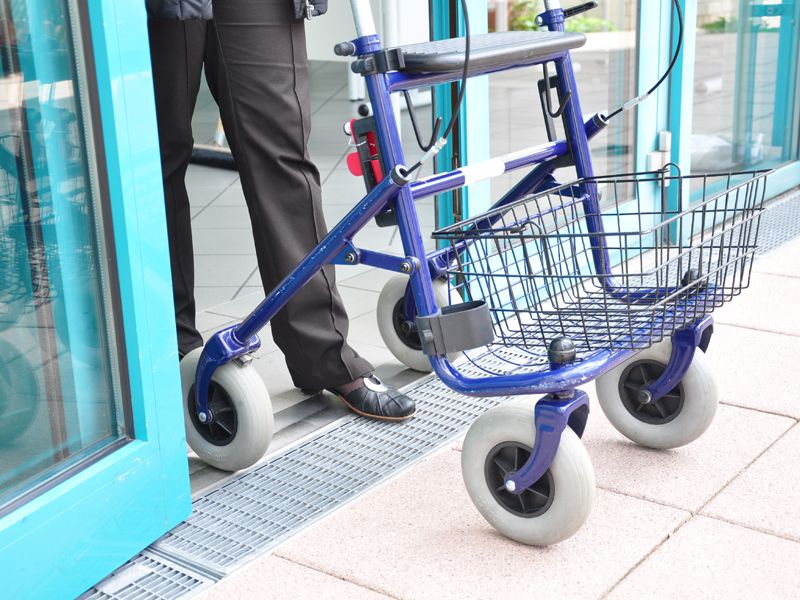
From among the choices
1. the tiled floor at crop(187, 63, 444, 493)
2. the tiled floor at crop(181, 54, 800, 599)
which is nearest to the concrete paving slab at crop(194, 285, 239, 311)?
the tiled floor at crop(187, 63, 444, 493)

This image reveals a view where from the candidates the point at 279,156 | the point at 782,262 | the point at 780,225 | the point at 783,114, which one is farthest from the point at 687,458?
the point at 783,114

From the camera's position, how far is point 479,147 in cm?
276

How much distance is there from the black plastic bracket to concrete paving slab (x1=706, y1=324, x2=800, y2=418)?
0.77 metres

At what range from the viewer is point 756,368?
2.42 meters

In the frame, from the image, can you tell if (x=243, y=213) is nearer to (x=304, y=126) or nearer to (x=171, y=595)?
(x=304, y=126)

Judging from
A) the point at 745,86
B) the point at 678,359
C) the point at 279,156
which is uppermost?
the point at 279,156

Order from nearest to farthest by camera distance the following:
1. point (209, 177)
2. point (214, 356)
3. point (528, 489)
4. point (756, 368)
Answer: point (528, 489) < point (214, 356) < point (756, 368) < point (209, 177)

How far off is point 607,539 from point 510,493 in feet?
0.61

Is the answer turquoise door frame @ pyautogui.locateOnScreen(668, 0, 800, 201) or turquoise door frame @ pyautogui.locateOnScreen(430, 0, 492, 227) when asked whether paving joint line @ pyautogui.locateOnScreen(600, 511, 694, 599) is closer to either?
turquoise door frame @ pyautogui.locateOnScreen(430, 0, 492, 227)

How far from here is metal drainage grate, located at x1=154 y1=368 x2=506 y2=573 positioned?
1726 mm

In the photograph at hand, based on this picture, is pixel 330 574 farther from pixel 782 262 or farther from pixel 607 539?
pixel 782 262

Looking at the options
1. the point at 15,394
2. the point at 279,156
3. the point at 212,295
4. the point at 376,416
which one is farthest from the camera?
the point at 212,295

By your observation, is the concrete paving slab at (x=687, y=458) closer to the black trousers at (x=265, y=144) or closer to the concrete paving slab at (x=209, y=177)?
the black trousers at (x=265, y=144)

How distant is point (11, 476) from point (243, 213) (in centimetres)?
266
